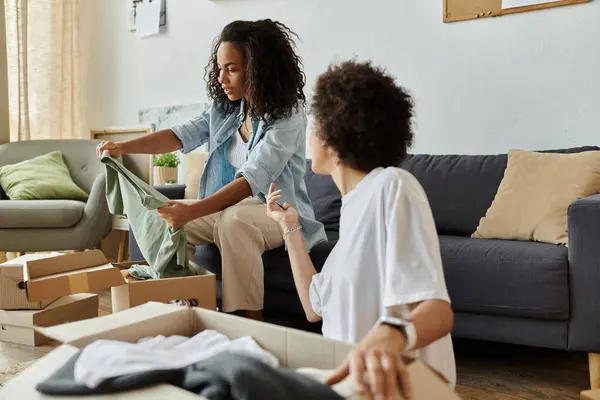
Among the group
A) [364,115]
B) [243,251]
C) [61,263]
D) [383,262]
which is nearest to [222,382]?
[383,262]

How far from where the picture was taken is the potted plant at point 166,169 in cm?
384

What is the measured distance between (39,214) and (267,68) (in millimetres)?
1801

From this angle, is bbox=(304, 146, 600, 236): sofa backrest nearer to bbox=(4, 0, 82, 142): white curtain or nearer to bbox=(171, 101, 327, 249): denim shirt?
bbox=(171, 101, 327, 249): denim shirt

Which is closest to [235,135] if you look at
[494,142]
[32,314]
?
[32,314]

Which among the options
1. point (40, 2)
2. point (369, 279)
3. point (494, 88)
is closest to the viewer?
point (369, 279)

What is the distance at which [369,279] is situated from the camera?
37.0 inches

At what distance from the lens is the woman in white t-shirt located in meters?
0.81

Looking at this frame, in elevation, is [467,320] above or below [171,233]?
below

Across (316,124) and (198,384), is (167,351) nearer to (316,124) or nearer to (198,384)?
(198,384)

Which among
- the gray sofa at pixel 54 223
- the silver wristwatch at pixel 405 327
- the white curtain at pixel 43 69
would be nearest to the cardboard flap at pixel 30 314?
the gray sofa at pixel 54 223

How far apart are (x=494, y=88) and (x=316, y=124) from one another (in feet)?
6.67

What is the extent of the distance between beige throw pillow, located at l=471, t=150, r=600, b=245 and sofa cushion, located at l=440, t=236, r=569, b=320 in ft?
0.50

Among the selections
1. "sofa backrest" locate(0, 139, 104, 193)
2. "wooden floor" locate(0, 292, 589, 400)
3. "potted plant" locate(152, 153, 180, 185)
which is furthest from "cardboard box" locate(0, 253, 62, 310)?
"sofa backrest" locate(0, 139, 104, 193)

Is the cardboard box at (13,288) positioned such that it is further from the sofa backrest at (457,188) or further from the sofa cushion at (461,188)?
the sofa cushion at (461,188)
